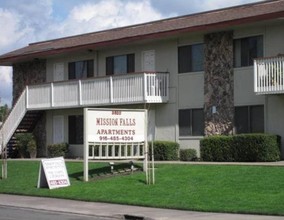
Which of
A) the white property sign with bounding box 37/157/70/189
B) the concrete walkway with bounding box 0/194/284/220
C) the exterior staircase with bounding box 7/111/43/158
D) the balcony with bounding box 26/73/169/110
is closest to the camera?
the concrete walkway with bounding box 0/194/284/220

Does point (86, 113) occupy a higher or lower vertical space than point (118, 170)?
higher

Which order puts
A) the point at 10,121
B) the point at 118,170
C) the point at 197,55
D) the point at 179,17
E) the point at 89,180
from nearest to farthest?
1. the point at 89,180
2. the point at 118,170
3. the point at 197,55
4. the point at 179,17
5. the point at 10,121

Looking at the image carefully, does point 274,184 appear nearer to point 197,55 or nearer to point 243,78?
point 243,78

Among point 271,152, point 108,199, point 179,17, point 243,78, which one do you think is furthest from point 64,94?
point 108,199

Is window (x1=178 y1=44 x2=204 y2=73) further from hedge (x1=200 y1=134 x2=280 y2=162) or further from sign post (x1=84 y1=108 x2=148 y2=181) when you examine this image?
sign post (x1=84 y1=108 x2=148 y2=181)

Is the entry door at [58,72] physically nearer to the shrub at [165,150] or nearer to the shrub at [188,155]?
the shrub at [165,150]

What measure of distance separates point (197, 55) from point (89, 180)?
413 inches

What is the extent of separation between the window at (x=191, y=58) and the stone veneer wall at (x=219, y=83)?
0.48 meters

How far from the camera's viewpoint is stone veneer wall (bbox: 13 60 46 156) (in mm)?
38781

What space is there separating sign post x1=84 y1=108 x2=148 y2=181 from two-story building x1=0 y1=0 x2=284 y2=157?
5.64 metres

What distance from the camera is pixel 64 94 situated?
116ft

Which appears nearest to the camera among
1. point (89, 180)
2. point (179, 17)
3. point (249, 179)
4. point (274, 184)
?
point (274, 184)

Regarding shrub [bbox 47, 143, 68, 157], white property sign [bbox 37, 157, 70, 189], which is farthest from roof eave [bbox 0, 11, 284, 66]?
white property sign [bbox 37, 157, 70, 189]

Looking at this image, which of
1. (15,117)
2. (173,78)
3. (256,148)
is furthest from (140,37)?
(15,117)
